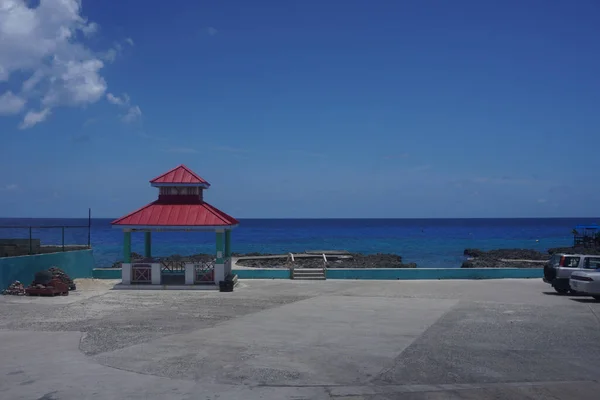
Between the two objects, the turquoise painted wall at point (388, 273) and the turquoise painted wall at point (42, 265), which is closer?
the turquoise painted wall at point (42, 265)

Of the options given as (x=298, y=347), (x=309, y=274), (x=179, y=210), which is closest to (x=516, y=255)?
(x=309, y=274)

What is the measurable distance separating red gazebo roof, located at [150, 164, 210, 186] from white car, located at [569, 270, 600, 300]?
16458mm

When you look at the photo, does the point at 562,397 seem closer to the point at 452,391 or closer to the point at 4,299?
the point at 452,391

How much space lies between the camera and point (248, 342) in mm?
13734

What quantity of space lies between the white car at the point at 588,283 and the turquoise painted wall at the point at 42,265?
70.7ft

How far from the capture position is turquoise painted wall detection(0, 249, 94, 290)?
901 inches

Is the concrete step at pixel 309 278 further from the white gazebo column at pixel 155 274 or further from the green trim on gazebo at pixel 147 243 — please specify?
the green trim on gazebo at pixel 147 243

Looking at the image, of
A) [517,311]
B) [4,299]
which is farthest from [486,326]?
[4,299]

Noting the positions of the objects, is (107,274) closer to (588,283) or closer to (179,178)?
(179,178)

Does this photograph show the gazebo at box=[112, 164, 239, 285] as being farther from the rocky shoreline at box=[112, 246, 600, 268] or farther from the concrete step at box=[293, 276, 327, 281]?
the rocky shoreline at box=[112, 246, 600, 268]

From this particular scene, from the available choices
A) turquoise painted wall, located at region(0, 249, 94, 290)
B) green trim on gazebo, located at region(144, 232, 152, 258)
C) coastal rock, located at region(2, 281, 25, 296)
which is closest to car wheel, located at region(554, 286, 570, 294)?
green trim on gazebo, located at region(144, 232, 152, 258)

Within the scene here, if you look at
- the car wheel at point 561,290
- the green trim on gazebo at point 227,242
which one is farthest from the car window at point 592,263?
the green trim on gazebo at point 227,242

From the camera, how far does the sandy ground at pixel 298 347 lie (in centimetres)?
981

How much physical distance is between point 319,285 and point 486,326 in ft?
40.0
